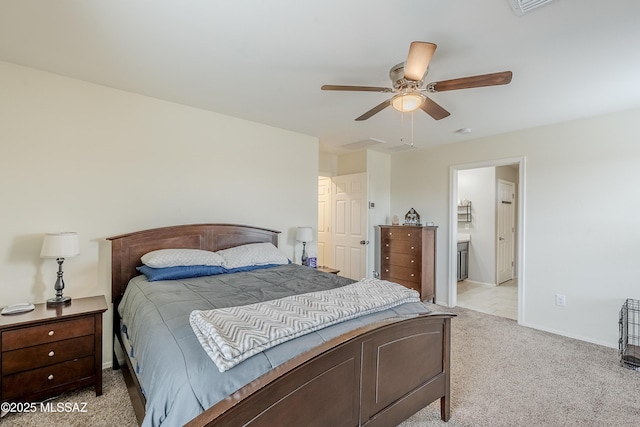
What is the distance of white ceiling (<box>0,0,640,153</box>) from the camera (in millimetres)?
1667

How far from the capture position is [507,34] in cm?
185

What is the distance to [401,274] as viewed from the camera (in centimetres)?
462

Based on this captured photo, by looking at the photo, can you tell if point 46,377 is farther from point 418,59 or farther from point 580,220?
point 580,220

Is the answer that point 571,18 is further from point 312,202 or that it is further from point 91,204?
→ point 91,204

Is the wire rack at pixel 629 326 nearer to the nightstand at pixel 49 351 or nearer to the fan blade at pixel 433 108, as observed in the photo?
the fan blade at pixel 433 108

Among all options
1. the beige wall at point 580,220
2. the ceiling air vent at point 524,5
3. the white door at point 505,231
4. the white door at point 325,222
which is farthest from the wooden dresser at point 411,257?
the ceiling air vent at point 524,5

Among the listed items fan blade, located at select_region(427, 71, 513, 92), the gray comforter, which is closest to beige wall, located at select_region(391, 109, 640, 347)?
fan blade, located at select_region(427, 71, 513, 92)

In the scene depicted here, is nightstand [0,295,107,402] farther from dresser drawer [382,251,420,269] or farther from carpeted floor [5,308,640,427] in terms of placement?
dresser drawer [382,251,420,269]

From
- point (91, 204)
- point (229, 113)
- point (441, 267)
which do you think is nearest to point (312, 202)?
point (229, 113)

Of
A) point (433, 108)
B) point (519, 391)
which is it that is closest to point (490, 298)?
point (519, 391)

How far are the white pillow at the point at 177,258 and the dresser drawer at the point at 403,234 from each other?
9.23 ft

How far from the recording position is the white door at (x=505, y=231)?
19.2 feet

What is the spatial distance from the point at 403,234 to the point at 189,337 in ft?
12.3

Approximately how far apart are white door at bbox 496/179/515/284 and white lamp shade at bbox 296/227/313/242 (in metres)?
4.08
